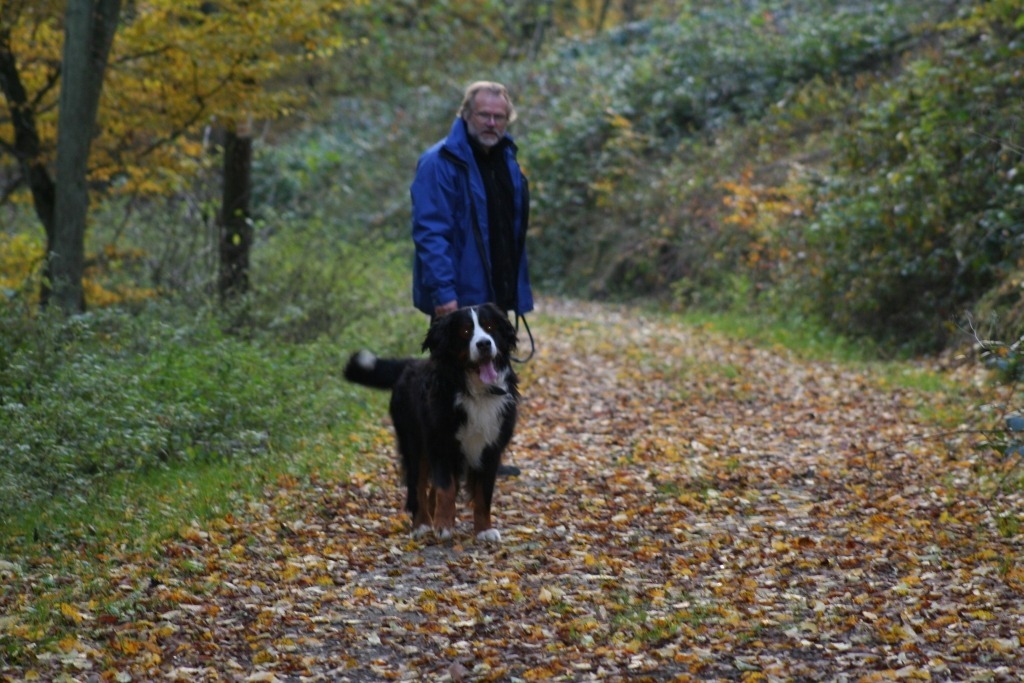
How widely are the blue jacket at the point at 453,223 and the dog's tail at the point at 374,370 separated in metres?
0.37

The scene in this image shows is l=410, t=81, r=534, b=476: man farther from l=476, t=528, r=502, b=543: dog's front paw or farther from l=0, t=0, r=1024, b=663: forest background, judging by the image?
l=0, t=0, r=1024, b=663: forest background

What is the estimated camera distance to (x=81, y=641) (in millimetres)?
5137

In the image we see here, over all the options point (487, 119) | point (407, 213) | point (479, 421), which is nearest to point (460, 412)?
point (479, 421)

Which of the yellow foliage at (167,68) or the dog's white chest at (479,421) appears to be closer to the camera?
the dog's white chest at (479,421)

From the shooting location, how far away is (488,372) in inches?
253

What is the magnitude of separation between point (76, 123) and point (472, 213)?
4764 millimetres

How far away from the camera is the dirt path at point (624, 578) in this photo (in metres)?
4.95

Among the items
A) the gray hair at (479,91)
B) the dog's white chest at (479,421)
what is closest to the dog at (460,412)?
the dog's white chest at (479,421)

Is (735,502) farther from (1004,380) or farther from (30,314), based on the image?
(30,314)

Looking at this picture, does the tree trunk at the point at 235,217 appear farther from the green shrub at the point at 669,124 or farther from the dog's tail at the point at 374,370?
the green shrub at the point at 669,124

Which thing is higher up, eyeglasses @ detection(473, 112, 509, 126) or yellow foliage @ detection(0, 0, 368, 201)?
yellow foliage @ detection(0, 0, 368, 201)

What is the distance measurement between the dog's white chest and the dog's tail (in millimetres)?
756

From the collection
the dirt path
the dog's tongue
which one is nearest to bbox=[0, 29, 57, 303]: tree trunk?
the dirt path

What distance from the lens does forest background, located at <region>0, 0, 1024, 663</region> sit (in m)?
8.59
